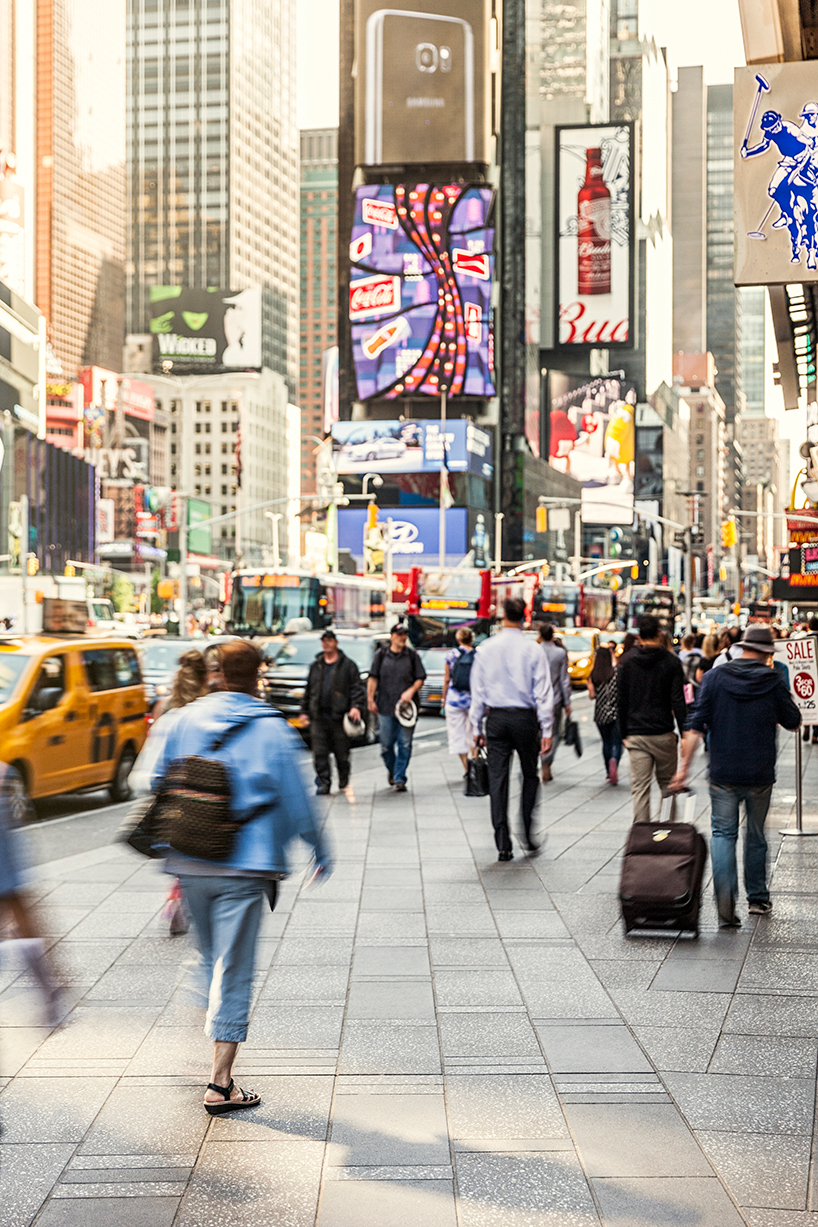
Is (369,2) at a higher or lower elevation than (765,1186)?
higher

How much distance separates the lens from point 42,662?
13844 mm

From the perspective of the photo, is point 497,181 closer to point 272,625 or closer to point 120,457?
point 120,457

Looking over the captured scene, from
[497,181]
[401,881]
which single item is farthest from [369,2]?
[401,881]

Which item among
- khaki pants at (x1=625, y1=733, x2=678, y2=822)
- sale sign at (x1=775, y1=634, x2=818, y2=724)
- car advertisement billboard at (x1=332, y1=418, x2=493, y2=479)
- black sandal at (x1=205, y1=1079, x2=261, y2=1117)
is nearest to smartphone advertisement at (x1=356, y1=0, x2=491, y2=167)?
car advertisement billboard at (x1=332, y1=418, x2=493, y2=479)

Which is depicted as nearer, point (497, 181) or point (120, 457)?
point (497, 181)

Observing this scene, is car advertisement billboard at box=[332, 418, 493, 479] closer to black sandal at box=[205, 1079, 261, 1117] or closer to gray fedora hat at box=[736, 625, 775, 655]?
gray fedora hat at box=[736, 625, 775, 655]

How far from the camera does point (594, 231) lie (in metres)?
125

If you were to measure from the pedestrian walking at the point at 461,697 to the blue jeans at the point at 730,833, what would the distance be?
760cm

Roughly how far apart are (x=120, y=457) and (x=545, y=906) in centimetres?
13577

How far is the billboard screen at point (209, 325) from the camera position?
165000 mm

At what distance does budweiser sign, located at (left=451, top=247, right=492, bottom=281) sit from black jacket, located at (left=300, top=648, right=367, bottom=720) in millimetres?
89357

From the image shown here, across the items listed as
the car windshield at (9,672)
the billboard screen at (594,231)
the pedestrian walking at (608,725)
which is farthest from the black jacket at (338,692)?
the billboard screen at (594,231)

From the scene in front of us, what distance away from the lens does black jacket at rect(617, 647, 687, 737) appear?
10250mm

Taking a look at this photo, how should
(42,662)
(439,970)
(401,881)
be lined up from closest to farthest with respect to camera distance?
(439,970), (401,881), (42,662)
